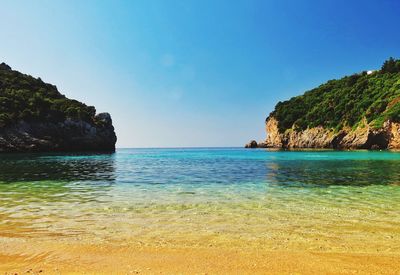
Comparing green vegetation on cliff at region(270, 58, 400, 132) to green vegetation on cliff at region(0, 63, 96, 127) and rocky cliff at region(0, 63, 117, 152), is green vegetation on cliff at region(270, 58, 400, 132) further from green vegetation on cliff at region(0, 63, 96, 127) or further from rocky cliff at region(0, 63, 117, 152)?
green vegetation on cliff at region(0, 63, 96, 127)

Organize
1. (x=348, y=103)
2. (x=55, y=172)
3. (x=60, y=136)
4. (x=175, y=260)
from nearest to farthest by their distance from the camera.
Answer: (x=175, y=260) < (x=55, y=172) < (x=60, y=136) < (x=348, y=103)

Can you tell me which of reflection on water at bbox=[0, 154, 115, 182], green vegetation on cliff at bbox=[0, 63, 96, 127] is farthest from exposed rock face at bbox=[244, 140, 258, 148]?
reflection on water at bbox=[0, 154, 115, 182]

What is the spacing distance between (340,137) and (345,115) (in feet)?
31.3

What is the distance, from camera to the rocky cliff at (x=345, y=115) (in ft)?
251

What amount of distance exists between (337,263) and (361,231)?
9.72 ft

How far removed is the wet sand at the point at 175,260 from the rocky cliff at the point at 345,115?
78.1m

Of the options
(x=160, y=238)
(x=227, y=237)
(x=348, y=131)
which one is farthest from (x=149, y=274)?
(x=348, y=131)

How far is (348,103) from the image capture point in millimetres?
97438

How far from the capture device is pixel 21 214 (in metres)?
10.2

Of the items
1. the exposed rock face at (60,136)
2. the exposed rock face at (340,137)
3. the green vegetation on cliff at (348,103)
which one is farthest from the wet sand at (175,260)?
the exposed rock face at (60,136)

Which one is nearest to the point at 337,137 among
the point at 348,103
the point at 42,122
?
the point at 348,103

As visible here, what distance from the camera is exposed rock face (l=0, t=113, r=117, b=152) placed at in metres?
78.6

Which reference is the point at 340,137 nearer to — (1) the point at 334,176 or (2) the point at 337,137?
(2) the point at 337,137

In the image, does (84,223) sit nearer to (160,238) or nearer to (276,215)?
(160,238)
